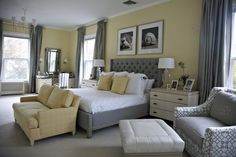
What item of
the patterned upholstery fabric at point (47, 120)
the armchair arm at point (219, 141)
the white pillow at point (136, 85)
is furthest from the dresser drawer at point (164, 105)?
the patterned upholstery fabric at point (47, 120)

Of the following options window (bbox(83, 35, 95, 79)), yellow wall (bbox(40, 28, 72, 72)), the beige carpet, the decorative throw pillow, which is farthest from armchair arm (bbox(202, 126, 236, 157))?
yellow wall (bbox(40, 28, 72, 72))

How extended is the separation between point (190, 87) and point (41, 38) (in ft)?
20.7

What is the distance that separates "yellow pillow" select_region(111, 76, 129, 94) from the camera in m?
4.00

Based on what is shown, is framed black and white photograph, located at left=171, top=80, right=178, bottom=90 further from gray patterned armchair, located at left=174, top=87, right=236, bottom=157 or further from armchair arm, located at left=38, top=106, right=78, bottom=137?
armchair arm, located at left=38, top=106, right=78, bottom=137

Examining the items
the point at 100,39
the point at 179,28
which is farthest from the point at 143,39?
the point at 100,39

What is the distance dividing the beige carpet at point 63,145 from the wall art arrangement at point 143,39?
7.48 feet

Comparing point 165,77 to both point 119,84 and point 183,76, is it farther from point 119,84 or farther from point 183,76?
point 119,84

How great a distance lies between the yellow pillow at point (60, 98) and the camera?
3.16m

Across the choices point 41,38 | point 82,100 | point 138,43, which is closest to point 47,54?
point 41,38

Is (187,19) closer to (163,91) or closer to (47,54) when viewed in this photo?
(163,91)

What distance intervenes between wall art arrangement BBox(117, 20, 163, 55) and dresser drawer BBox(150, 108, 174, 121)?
1.46m

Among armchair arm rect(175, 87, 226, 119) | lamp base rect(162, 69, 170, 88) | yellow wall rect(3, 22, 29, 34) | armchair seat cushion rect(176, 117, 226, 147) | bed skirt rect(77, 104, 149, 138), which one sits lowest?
bed skirt rect(77, 104, 149, 138)

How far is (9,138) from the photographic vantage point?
10.00 feet

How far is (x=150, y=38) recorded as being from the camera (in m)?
4.70
